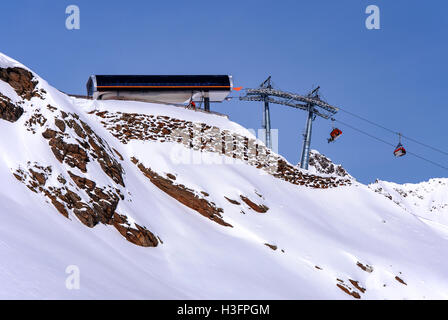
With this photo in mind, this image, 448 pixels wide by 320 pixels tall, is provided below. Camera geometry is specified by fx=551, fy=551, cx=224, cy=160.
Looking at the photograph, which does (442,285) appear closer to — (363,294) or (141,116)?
(363,294)

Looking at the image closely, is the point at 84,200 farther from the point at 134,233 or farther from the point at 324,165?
the point at 324,165

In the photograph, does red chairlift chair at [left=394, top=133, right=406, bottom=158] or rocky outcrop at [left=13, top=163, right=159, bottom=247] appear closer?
rocky outcrop at [left=13, top=163, right=159, bottom=247]

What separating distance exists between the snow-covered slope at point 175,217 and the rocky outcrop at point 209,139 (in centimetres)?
16

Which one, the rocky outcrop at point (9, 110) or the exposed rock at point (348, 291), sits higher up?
the rocky outcrop at point (9, 110)

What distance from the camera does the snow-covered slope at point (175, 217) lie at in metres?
23.9

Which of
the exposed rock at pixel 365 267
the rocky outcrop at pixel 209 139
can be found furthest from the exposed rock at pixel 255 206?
the rocky outcrop at pixel 209 139

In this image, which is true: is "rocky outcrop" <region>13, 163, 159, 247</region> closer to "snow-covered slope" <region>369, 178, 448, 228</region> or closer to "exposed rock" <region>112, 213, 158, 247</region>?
"exposed rock" <region>112, 213, 158, 247</region>

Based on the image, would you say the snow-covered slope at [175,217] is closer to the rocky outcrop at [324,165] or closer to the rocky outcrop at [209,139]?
the rocky outcrop at [209,139]

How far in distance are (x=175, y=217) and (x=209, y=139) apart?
16.9 metres

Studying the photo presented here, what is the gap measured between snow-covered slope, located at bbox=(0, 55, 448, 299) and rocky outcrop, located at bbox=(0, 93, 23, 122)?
8 centimetres

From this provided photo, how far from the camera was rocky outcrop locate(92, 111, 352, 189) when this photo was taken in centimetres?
4762

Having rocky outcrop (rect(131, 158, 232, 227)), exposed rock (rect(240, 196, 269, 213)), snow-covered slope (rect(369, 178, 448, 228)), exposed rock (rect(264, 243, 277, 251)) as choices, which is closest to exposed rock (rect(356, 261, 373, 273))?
exposed rock (rect(264, 243, 277, 251))

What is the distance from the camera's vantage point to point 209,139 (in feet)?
167

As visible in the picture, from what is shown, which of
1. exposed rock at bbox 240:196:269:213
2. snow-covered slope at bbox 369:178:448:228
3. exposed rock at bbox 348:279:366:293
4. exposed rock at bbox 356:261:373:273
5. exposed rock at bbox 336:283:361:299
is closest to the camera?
exposed rock at bbox 336:283:361:299
